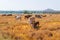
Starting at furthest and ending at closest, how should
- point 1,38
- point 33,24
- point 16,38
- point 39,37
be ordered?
point 33,24 < point 39,37 < point 16,38 < point 1,38

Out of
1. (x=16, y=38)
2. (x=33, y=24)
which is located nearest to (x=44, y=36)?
(x=16, y=38)

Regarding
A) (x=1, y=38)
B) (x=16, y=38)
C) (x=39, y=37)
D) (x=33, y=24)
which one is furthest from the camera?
(x=33, y=24)

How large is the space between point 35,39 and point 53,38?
2.15 m

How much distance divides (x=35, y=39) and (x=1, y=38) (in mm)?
4283

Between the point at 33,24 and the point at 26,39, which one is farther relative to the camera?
the point at 33,24

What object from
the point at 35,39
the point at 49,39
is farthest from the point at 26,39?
the point at 49,39

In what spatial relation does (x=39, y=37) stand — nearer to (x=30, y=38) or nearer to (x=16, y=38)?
(x=30, y=38)

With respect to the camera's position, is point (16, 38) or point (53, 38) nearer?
point (16, 38)

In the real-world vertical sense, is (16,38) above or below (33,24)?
above

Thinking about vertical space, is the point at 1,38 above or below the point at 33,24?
above

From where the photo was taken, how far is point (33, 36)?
23484mm

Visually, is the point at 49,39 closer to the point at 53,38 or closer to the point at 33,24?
the point at 53,38

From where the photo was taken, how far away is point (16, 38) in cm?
2089

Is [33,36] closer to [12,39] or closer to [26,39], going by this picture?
[26,39]
